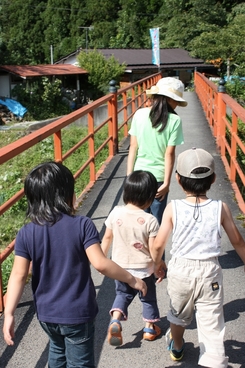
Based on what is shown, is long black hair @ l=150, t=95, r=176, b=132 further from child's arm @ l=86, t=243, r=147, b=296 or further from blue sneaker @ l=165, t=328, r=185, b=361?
child's arm @ l=86, t=243, r=147, b=296

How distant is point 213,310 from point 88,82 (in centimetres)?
3410

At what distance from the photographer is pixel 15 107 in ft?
92.0

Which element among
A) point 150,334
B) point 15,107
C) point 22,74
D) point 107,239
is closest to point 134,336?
point 150,334

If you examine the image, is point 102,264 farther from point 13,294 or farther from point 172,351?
point 172,351

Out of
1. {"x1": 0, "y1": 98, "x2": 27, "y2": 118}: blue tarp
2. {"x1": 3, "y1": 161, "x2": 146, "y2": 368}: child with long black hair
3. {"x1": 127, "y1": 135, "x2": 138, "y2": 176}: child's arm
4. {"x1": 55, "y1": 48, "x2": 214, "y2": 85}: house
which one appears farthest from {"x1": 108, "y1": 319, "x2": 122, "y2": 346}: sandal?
{"x1": 55, "y1": 48, "x2": 214, "y2": 85}: house

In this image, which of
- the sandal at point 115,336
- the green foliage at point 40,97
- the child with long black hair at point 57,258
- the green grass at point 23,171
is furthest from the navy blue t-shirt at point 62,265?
the green foliage at point 40,97

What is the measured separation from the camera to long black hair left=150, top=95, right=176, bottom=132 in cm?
339

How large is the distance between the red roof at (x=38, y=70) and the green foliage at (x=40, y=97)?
657mm

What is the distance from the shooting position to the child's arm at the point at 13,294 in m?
2.02

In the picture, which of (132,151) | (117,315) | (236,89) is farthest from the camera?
(236,89)

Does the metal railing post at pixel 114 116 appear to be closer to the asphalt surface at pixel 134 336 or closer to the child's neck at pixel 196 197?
the asphalt surface at pixel 134 336

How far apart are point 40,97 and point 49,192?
29.2 m

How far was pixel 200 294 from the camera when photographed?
245cm

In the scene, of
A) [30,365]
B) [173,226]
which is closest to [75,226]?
[173,226]
